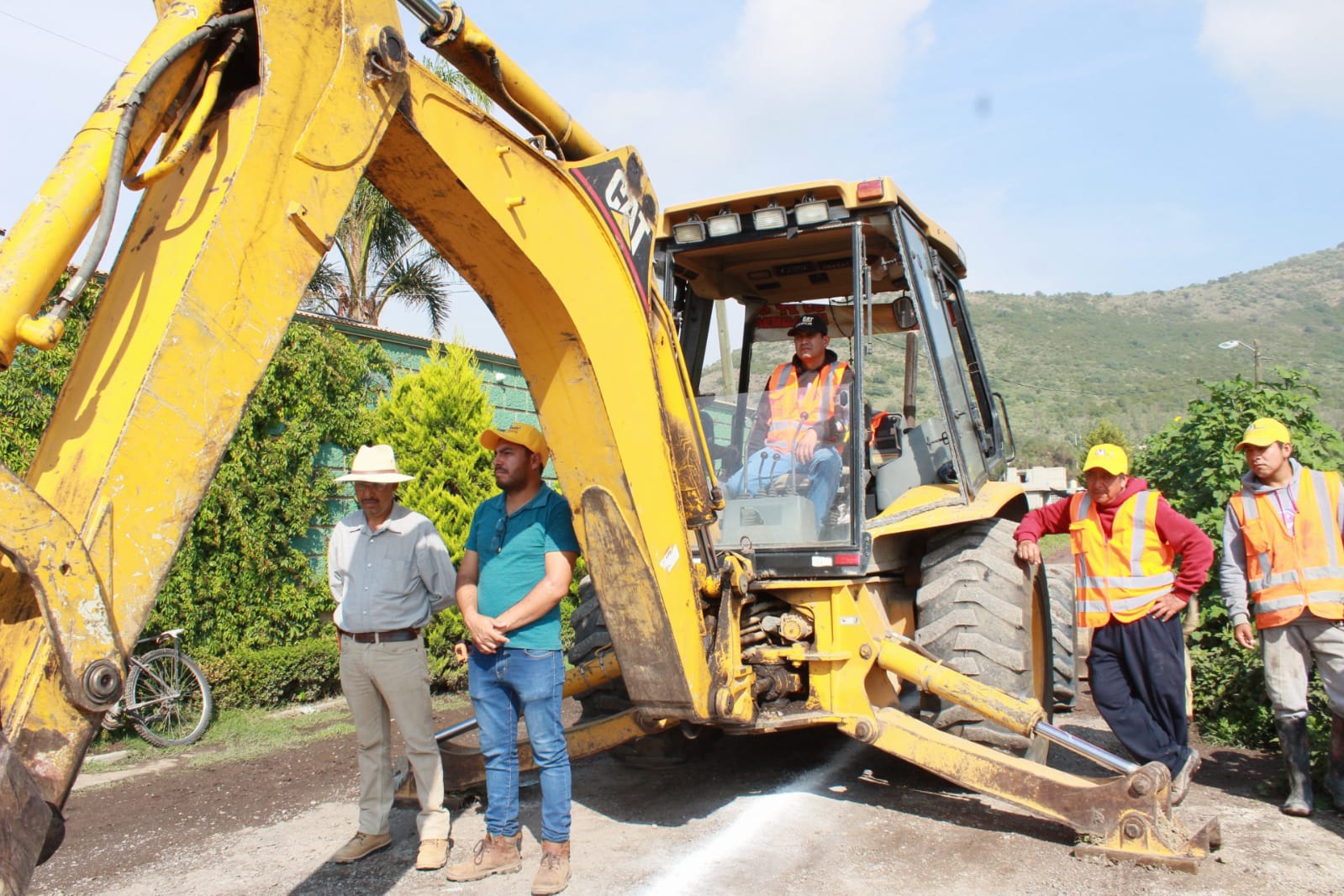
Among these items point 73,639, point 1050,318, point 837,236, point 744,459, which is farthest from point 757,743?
point 1050,318

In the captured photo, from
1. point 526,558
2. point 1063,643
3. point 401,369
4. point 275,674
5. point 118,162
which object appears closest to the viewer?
point 118,162

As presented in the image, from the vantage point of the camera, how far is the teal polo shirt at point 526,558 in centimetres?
427

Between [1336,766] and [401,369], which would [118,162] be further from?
[401,369]

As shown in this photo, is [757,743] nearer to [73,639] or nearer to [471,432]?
[471,432]

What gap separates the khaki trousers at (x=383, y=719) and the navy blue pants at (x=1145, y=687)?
3.18 m

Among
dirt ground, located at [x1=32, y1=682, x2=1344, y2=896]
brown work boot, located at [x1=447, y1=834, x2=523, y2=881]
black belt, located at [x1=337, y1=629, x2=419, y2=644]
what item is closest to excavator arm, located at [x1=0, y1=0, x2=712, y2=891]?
black belt, located at [x1=337, y1=629, x2=419, y2=644]

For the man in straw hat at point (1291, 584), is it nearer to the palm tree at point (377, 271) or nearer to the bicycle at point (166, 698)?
the bicycle at point (166, 698)

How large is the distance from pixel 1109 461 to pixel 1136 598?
2.21 feet

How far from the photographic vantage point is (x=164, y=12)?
2.55 metres

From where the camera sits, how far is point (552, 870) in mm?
4020

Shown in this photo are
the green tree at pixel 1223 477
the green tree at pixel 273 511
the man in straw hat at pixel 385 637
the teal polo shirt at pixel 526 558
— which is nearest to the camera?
the teal polo shirt at pixel 526 558

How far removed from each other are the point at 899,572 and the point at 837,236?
5.97ft

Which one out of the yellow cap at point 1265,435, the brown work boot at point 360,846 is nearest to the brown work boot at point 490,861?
the brown work boot at point 360,846

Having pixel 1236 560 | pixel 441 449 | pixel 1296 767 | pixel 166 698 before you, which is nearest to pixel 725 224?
pixel 1236 560
